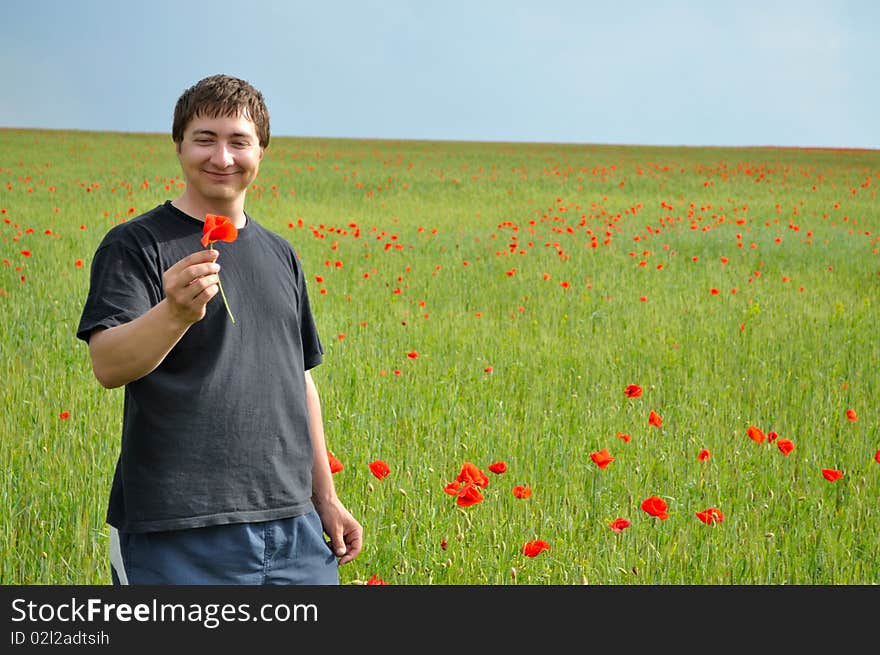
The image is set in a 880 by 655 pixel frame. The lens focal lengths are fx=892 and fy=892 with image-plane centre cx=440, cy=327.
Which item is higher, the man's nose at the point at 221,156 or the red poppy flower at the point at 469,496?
the man's nose at the point at 221,156

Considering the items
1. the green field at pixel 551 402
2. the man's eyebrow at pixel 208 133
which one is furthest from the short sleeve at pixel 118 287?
the green field at pixel 551 402

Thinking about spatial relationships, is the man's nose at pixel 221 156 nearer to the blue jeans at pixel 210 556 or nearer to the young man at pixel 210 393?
the young man at pixel 210 393

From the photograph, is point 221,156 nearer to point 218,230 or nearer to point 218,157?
point 218,157

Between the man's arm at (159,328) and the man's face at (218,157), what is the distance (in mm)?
345

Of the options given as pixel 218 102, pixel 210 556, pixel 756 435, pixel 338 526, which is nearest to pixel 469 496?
pixel 338 526

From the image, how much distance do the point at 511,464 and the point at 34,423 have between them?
272 cm

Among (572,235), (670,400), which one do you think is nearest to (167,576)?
(670,400)

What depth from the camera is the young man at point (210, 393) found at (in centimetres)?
205

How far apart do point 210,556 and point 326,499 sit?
45cm

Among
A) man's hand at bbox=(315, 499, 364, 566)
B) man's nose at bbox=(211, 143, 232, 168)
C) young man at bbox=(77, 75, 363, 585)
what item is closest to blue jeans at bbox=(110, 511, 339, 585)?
young man at bbox=(77, 75, 363, 585)

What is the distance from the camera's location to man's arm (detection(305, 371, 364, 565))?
246cm

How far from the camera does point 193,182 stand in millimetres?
2168

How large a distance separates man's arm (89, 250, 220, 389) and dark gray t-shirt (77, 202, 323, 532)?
65mm

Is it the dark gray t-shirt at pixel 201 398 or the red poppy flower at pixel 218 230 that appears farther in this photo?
the dark gray t-shirt at pixel 201 398
